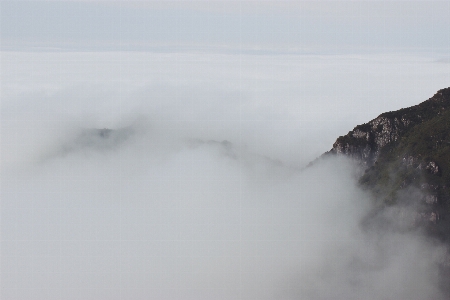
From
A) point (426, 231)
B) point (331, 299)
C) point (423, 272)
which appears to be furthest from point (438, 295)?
point (331, 299)

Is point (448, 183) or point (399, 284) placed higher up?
point (448, 183)

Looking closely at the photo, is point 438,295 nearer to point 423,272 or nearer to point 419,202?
point 423,272

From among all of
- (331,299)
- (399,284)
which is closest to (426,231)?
(399,284)

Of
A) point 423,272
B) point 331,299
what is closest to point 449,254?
point 423,272

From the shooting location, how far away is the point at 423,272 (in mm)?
194500

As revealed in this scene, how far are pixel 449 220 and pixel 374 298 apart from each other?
36852mm

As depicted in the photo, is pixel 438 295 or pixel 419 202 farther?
pixel 419 202

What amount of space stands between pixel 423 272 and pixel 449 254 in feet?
34.4

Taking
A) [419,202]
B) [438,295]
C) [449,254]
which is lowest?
[438,295]

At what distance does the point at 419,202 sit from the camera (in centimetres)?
19950

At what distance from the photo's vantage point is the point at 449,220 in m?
196

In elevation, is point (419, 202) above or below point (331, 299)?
above

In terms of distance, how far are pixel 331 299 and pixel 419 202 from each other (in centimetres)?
4543

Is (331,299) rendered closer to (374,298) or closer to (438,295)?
(374,298)
